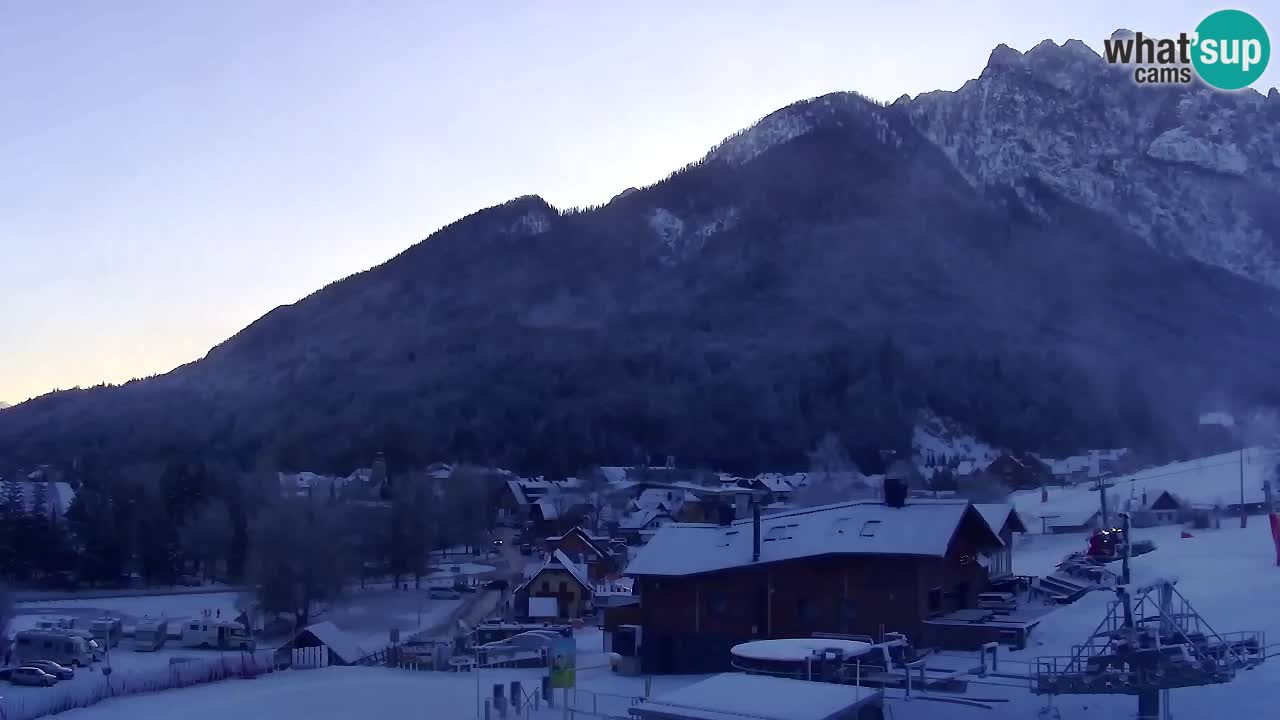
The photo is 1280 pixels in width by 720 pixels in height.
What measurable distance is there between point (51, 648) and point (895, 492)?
931 inches

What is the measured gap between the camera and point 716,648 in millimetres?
25688

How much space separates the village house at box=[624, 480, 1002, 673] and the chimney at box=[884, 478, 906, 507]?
31 millimetres

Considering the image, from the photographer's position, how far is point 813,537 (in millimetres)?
25047

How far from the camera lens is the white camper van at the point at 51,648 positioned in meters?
31.9

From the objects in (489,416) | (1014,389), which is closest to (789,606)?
(489,416)

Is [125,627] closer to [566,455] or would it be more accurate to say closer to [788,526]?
[788,526]

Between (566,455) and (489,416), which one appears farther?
(489,416)

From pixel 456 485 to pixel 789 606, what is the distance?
49.4 meters

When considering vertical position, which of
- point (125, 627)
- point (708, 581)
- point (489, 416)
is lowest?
point (125, 627)

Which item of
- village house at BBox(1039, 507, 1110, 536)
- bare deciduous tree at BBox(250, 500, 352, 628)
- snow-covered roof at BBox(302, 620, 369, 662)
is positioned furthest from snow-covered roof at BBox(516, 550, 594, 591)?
village house at BBox(1039, 507, 1110, 536)

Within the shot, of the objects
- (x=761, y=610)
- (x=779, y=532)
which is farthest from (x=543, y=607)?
(x=761, y=610)

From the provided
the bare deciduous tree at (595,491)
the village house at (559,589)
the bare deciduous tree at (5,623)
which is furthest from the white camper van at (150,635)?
the bare deciduous tree at (595,491)

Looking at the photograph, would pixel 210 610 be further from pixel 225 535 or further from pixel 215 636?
pixel 225 535

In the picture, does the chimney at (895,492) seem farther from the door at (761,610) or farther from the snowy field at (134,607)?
the snowy field at (134,607)
